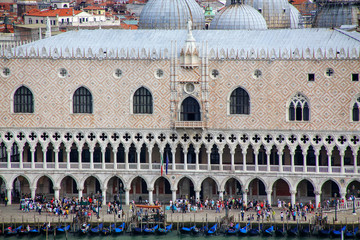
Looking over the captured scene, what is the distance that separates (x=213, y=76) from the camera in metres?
83.8

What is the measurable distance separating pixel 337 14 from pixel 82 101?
22.6 m

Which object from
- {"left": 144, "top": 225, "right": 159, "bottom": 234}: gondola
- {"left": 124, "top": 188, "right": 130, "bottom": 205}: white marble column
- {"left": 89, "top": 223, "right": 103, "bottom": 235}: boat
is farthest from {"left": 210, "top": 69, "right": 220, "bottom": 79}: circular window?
{"left": 89, "top": 223, "right": 103, "bottom": 235}: boat

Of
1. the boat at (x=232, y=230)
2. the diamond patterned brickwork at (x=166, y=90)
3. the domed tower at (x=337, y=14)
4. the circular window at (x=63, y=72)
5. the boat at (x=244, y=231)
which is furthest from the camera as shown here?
the domed tower at (x=337, y=14)

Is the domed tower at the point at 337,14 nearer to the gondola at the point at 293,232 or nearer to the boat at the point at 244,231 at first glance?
the gondola at the point at 293,232

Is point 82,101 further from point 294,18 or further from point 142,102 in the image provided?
point 294,18

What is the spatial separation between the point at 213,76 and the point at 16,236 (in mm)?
17839

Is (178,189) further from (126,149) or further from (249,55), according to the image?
(249,55)

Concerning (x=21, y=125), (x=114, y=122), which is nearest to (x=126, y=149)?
(x=114, y=122)

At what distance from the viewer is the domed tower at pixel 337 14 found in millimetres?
93375

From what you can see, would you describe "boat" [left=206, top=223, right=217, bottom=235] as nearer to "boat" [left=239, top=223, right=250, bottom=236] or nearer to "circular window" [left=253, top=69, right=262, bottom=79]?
"boat" [left=239, top=223, right=250, bottom=236]

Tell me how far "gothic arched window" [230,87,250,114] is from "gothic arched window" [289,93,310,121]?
10.2 feet

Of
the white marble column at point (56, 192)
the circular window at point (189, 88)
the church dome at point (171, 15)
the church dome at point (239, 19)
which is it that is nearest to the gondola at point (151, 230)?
the white marble column at point (56, 192)

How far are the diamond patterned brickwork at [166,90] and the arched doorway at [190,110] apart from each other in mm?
654

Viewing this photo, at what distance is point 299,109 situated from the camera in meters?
82.9
